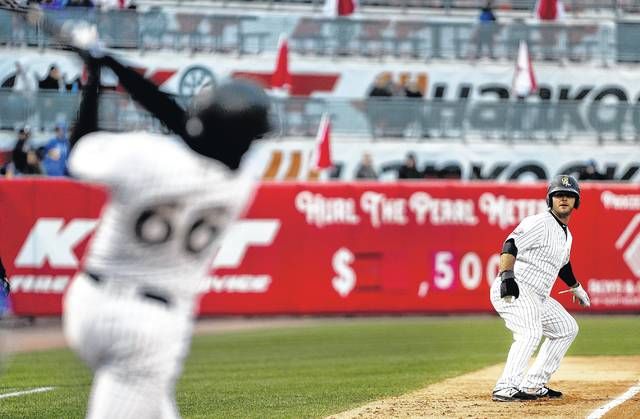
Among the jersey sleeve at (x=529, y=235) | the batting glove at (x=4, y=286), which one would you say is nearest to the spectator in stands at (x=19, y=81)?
the batting glove at (x=4, y=286)

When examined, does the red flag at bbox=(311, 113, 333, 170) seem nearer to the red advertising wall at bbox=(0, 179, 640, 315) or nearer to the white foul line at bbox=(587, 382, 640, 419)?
the red advertising wall at bbox=(0, 179, 640, 315)

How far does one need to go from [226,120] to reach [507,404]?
21.3 feet

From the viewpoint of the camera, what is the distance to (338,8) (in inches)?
1077

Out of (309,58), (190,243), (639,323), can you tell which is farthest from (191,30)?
(190,243)

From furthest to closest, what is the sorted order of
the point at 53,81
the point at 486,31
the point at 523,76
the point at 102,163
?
1. the point at 486,31
2. the point at 523,76
3. the point at 53,81
4. the point at 102,163

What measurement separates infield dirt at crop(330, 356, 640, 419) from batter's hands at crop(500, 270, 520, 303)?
927mm

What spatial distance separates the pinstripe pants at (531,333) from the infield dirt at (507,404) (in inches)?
9.4

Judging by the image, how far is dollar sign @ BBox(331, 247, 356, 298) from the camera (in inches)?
851

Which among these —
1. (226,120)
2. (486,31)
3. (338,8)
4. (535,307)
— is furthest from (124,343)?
(486,31)

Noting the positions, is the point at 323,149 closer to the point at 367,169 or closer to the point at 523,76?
the point at 367,169

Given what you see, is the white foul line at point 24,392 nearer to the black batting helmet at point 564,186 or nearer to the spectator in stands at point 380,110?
the black batting helmet at point 564,186

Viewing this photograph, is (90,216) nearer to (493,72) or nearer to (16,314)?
(16,314)

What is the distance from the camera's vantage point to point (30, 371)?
1591 cm

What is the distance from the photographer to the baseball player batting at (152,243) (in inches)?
199
